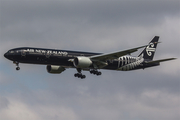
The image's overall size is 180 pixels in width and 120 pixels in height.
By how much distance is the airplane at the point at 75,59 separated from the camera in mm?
63406

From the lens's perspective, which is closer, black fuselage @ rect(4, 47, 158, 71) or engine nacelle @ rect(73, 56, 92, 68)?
black fuselage @ rect(4, 47, 158, 71)

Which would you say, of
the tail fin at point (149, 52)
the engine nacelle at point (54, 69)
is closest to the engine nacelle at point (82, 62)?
the engine nacelle at point (54, 69)

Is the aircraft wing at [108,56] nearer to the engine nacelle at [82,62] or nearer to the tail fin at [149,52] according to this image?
the engine nacelle at [82,62]

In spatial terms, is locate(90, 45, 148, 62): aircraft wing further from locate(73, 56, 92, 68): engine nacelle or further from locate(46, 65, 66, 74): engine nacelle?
locate(46, 65, 66, 74): engine nacelle

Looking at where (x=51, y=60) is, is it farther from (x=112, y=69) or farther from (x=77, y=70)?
(x=112, y=69)

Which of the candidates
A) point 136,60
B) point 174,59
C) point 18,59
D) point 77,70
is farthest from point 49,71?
point 174,59

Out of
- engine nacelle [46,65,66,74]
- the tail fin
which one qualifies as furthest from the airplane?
the tail fin

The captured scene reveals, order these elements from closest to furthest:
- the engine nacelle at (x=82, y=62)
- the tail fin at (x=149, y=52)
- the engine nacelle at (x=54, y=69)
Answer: the engine nacelle at (x=82, y=62) < the engine nacelle at (x=54, y=69) < the tail fin at (x=149, y=52)

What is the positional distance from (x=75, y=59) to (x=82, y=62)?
4.96 feet

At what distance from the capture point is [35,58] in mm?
63469

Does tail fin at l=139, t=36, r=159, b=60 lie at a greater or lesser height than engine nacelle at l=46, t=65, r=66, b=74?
greater

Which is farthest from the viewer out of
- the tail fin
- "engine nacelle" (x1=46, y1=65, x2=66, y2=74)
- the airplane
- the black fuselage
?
the tail fin

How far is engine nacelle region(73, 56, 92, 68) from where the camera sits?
64.4 meters

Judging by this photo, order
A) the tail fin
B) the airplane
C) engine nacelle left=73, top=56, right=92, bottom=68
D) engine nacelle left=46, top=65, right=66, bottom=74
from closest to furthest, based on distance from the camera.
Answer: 1. the airplane
2. engine nacelle left=73, top=56, right=92, bottom=68
3. engine nacelle left=46, top=65, right=66, bottom=74
4. the tail fin
